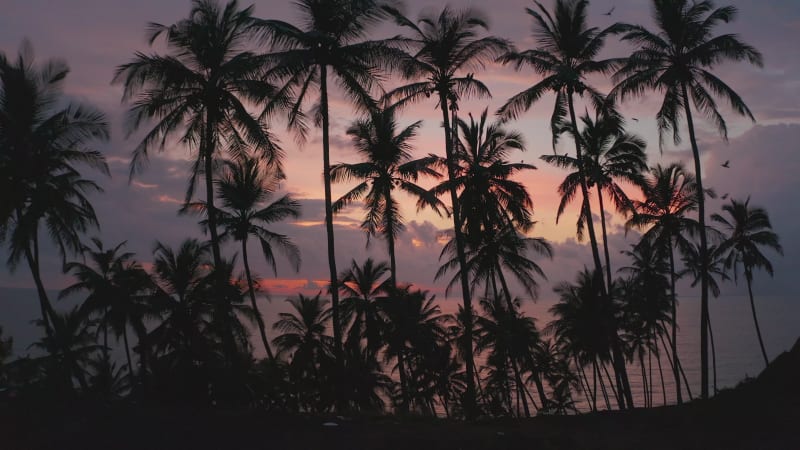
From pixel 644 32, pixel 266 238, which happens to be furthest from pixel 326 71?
pixel 644 32

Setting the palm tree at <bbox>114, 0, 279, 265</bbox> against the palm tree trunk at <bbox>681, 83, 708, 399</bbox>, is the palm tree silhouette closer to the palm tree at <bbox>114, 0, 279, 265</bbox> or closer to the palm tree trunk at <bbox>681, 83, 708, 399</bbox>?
the palm tree at <bbox>114, 0, 279, 265</bbox>

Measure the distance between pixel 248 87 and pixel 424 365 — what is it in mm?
18951

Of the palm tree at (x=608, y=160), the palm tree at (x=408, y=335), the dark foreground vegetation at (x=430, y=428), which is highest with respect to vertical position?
the palm tree at (x=608, y=160)

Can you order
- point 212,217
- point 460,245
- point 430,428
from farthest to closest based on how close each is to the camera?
1. point 460,245
2. point 212,217
3. point 430,428

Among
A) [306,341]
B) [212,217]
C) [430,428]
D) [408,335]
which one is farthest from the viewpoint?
[306,341]

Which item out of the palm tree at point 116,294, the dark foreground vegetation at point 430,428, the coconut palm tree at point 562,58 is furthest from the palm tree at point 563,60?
the palm tree at point 116,294

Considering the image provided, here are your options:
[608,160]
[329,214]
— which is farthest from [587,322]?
[329,214]

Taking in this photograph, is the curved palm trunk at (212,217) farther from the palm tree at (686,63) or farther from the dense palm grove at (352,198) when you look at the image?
the palm tree at (686,63)

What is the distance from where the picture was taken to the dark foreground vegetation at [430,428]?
38.0ft

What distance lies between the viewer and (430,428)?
1291cm

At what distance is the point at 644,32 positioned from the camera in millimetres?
22797

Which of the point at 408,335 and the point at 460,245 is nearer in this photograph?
the point at 460,245

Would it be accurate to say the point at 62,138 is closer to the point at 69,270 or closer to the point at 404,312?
the point at 69,270

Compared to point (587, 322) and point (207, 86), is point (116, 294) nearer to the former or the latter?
point (207, 86)
